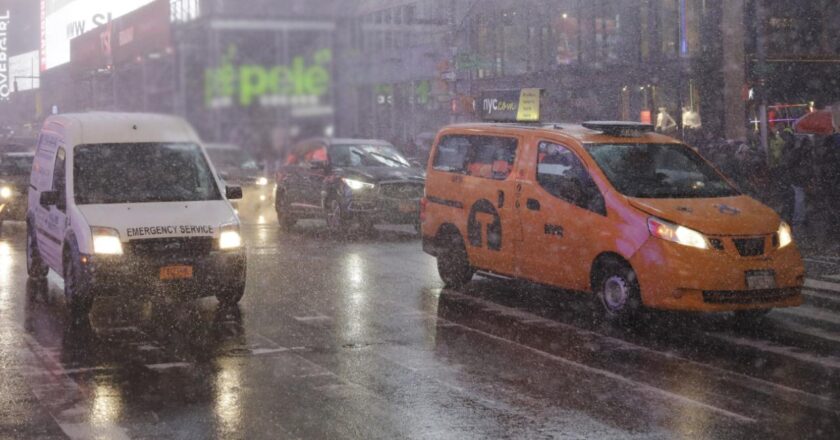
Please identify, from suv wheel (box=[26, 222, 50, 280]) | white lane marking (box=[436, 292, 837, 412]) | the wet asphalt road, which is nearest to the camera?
the wet asphalt road

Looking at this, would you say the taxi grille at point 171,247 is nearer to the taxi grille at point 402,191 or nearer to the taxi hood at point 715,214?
the taxi hood at point 715,214

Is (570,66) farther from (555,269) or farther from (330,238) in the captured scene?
(555,269)

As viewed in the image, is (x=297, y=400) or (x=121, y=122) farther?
(x=121, y=122)

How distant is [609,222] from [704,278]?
3.58ft

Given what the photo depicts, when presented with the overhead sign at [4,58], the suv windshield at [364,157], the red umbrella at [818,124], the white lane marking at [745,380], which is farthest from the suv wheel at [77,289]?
the overhead sign at [4,58]

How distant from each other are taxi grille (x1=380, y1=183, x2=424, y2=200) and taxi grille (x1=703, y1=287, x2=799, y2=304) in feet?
33.0

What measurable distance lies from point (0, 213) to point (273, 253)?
715 centimetres

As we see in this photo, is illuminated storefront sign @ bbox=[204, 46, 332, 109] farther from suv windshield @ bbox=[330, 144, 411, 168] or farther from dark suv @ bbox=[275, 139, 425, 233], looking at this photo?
suv windshield @ bbox=[330, 144, 411, 168]

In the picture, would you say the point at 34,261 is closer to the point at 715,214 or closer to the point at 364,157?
the point at 715,214

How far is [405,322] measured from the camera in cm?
1074

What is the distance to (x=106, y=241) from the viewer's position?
1070cm

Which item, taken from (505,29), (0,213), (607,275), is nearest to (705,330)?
(607,275)

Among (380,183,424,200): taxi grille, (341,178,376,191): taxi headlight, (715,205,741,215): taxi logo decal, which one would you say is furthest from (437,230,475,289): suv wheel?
(341,178,376,191): taxi headlight

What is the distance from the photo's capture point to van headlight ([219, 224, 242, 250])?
11100mm
